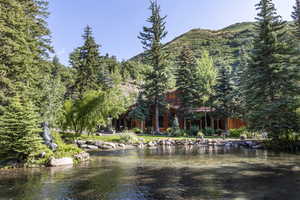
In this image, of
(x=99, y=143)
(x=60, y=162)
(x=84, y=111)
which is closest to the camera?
(x=60, y=162)

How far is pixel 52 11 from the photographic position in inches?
937

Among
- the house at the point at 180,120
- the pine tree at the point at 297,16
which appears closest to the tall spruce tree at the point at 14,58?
the house at the point at 180,120

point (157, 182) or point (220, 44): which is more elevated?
point (220, 44)

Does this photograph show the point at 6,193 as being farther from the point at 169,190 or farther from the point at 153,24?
the point at 153,24

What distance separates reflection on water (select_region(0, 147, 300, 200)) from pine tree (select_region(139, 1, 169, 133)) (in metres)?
21.4

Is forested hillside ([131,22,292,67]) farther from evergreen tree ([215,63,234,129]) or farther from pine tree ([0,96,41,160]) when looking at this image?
pine tree ([0,96,41,160])

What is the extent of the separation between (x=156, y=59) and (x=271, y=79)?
19.5 meters

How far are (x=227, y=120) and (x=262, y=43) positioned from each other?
52.6 ft

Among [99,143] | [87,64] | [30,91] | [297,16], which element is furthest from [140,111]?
[297,16]

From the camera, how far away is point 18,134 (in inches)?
503

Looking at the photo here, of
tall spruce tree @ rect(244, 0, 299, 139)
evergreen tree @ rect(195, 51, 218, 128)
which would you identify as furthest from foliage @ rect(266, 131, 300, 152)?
evergreen tree @ rect(195, 51, 218, 128)

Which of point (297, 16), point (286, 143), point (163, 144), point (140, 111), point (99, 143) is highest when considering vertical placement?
point (297, 16)

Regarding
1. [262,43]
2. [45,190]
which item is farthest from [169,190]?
[262,43]

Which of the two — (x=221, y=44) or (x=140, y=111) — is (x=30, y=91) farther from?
(x=221, y=44)
